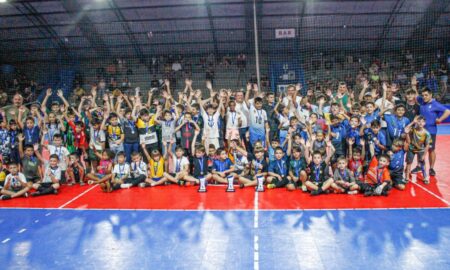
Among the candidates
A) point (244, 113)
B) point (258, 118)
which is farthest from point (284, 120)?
point (244, 113)

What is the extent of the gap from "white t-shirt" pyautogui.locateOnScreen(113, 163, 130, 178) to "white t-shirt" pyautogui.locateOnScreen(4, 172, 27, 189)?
1.89 m

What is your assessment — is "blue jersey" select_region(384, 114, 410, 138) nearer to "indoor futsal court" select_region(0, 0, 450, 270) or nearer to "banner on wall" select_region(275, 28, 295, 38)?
"indoor futsal court" select_region(0, 0, 450, 270)

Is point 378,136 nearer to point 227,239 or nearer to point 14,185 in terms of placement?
point 227,239

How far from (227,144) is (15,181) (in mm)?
4874

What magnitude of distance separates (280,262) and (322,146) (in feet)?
12.7

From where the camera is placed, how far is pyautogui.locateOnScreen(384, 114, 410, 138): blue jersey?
738 centimetres

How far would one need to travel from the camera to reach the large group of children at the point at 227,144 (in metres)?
7.21

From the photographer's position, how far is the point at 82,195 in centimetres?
731

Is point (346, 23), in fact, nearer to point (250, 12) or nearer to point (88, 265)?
point (250, 12)

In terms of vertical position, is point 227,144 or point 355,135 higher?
point 355,135

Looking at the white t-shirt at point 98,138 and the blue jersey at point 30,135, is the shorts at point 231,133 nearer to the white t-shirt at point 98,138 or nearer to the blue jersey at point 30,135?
the white t-shirt at point 98,138

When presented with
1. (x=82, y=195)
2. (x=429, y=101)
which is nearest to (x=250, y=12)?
(x=429, y=101)

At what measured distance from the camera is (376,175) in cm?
692

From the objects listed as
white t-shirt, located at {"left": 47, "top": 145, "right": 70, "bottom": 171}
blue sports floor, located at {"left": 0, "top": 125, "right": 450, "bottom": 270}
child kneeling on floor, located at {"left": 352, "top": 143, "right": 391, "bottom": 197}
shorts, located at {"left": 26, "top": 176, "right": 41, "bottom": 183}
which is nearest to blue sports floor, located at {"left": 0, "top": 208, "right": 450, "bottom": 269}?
blue sports floor, located at {"left": 0, "top": 125, "right": 450, "bottom": 270}
